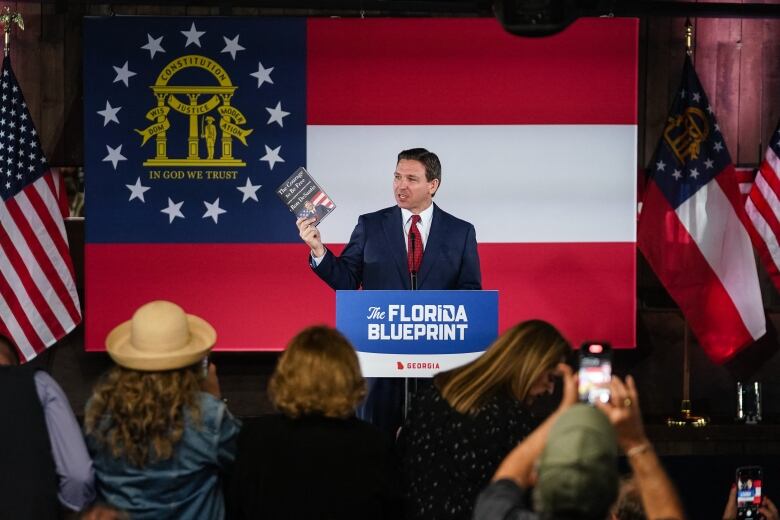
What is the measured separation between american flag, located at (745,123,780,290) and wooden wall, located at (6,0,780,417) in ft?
1.45

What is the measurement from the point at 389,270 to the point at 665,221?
1.61 meters

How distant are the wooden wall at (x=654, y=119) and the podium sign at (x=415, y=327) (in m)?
1.99

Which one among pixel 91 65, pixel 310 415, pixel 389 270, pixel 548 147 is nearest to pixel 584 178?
pixel 548 147

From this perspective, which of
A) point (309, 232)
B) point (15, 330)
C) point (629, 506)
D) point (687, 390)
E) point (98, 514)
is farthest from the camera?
point (687, 390)

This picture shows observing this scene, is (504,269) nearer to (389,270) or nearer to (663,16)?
(389,270)

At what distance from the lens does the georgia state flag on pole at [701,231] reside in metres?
5.87

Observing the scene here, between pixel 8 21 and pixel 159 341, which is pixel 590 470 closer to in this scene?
pixel 159 341

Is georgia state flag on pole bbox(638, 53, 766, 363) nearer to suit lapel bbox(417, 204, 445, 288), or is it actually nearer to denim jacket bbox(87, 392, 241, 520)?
suit lapel bbox(417, 204, 445, 288)

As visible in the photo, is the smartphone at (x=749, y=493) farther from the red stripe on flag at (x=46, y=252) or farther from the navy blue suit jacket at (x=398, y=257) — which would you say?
the red stripe on flag at (x=46, y=252)

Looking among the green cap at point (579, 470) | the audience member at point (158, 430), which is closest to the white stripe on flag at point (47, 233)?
the audience member at point (158, 430)

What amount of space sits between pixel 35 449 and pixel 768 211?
432cm

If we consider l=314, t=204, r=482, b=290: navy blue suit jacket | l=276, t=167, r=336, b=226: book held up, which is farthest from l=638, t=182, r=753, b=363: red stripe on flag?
l=276, t=167, r=336, b=226: book held up

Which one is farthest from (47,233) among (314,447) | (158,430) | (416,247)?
(314,447)

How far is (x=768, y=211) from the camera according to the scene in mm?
5898
